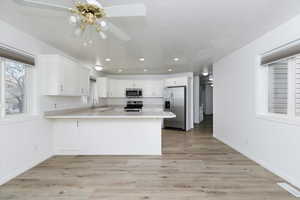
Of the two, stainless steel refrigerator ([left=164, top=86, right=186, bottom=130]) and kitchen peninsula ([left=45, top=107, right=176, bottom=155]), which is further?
stainless steel refrigerator ([left=164, top=86, right=186, bottom=130])

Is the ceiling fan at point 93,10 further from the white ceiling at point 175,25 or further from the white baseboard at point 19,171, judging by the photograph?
the white baseboard at point 19,171

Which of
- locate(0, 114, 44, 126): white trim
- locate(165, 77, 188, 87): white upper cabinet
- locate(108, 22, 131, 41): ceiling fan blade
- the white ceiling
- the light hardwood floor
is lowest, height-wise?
the light hardwood floor

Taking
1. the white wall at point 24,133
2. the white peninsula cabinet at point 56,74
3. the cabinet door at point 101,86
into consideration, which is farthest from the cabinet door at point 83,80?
the cabinet door at point 101,86

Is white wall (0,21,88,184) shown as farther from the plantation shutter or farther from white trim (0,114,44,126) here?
the plantation shutter

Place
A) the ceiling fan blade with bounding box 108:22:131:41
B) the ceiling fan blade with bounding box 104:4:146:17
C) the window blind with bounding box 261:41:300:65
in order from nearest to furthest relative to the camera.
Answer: the ceiling fan blade with bounding box 104:4:146:17 → the ceiling fan blade with bounding box 108:22:131:41 → the window blind with bounding box 261:41:300:65

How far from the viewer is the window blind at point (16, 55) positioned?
236cm

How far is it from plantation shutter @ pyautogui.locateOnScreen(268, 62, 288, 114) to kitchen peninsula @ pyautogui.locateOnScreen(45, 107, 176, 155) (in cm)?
195

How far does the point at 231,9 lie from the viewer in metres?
2.00

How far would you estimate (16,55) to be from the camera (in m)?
2.58

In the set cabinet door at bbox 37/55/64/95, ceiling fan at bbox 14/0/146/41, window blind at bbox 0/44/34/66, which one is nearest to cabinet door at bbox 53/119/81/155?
cabinet door at bbox 37/55/64/95

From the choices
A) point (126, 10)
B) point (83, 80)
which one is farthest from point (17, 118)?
point (126, 10)

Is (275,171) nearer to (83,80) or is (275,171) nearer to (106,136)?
(106,136)

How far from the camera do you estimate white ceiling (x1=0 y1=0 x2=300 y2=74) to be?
1.91m

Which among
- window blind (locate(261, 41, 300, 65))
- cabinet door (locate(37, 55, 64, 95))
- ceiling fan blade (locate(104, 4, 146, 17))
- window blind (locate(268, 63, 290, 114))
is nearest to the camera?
ceiling fan blade (locate(104, 4, 146, 17))
